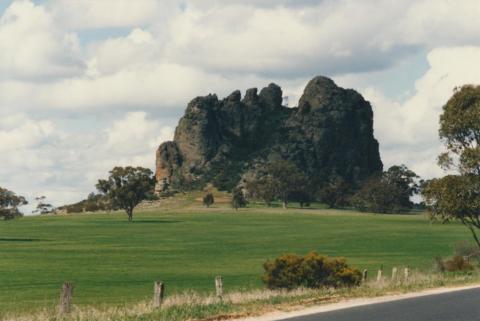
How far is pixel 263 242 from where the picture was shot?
89.2 m

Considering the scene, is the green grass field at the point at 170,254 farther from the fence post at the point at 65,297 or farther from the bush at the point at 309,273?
the fence post at the point at 65,297

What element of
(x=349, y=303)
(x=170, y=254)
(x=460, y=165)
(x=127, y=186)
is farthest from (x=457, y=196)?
(x=127, y=186)

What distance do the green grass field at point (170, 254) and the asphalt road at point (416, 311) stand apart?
16182 mm

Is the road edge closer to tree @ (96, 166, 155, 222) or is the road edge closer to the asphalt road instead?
the asphalt road

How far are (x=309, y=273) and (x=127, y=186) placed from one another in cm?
11601

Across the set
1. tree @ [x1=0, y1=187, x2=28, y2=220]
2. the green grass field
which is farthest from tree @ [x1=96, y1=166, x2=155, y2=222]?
tree @ [x1=0, y1=187, x2=28, y2=220]

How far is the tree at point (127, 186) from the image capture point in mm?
149375

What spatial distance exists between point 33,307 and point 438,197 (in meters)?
23.8

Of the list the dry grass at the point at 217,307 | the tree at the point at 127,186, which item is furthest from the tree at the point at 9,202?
the dry grass at the point at 217,307

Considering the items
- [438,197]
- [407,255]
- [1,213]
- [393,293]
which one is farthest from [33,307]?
[1,213]

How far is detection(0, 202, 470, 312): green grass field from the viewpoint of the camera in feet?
148

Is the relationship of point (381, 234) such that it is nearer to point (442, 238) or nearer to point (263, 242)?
point (442, 238)

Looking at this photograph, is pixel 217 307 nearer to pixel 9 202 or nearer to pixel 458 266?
pixel 458 266

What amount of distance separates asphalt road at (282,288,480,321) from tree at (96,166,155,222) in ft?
411
